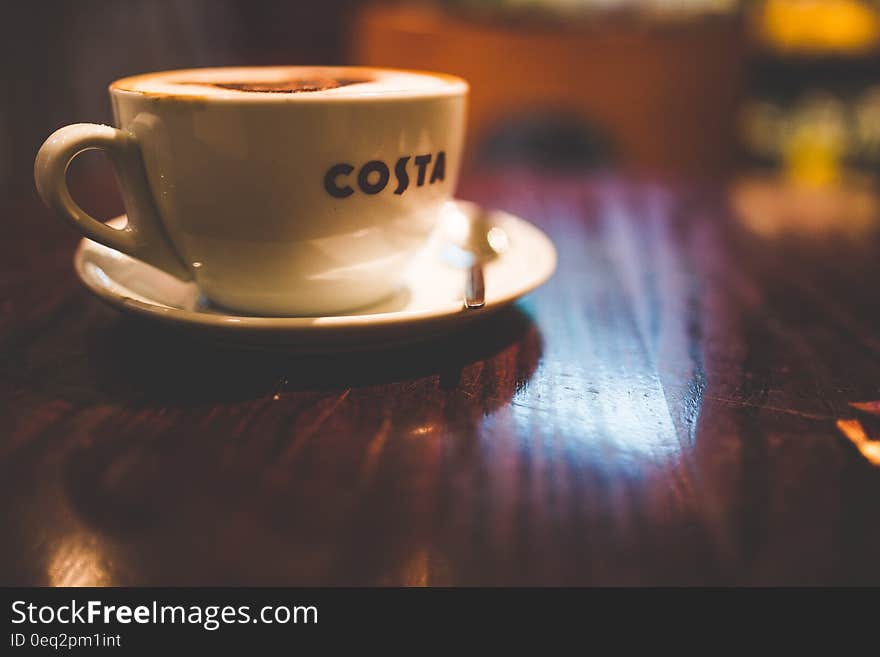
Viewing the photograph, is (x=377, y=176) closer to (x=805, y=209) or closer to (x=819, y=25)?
(x=805, y=209)

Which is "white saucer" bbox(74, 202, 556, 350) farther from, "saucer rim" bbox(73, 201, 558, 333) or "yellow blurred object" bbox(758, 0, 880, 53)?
"yellow blurred object" bbox(758, 0, 880, 53)

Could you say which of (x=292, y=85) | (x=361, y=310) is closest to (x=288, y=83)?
(x=292, y=85)

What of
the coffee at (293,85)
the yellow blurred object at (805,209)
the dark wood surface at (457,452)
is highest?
the coffee at (293,85)

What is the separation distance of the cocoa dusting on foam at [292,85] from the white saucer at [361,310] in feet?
0.38

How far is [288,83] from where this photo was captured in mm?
413

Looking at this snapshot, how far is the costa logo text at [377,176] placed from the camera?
1.15ft

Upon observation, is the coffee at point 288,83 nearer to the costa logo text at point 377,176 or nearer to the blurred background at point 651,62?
the costa logo text at point 377,176

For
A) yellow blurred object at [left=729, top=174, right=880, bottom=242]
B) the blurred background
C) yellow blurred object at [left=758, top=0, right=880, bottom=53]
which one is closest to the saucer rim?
yellow blurred object at [left=729, top=174, right=880, bottom=242]

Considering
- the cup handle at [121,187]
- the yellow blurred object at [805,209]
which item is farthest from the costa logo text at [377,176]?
the yellow blurred object at [805,209]

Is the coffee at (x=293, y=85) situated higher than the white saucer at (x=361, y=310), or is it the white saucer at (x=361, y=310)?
the coffee at (x=293, y=85)

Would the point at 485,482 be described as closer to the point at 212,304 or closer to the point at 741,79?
the point at 212,304

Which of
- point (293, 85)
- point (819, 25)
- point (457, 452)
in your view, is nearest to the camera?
point (457, 452)

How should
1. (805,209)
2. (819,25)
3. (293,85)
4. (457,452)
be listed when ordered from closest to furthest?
(457,452) → (293,85) → (805,209) → (819,25)

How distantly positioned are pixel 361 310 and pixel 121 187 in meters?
0.14
